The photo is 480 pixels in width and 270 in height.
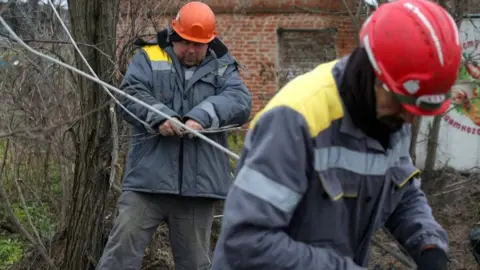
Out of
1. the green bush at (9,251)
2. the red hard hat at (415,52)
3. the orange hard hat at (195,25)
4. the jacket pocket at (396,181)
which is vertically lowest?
the green bush at (9,251)

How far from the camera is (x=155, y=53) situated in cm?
439

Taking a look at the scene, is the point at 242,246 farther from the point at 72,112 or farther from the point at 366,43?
the point at 72,112

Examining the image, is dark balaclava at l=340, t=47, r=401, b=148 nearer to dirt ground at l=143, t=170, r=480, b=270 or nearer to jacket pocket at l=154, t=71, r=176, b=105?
jacket pocket at l=154, t=71, r=176, b=105

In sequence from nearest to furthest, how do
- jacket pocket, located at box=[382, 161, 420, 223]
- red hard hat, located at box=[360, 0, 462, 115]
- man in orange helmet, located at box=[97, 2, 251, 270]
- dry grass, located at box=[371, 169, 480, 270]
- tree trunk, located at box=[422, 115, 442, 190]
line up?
red hard hat, located at box=[360, 0, 462, 115] < jacket pocket, located at box=[382, 161, 420, 223] < man in orange helmet, located at box=[97, 2, 251, 270] < dry grass, located at box=[371, 169, 480, 270] < tree trunk, located at box=[422, 115, 442, 190]

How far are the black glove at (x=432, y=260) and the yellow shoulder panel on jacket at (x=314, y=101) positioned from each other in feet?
2.22

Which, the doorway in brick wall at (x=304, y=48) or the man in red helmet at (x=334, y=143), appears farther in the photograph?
the doorway in brick wall at (x=304, y=48)

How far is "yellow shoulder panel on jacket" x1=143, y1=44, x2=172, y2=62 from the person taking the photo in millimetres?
4375

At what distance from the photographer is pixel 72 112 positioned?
5195mm

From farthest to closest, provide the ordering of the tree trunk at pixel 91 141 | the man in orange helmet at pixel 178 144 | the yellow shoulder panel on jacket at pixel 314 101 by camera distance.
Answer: the tree trunk at pixel 91 141 → the man in orange helmet at pixel 178 144 → the yellow shoulder panel on jacket at pixel 314 101

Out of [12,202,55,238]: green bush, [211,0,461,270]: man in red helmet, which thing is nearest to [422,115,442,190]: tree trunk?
[12,202,55,238]: green bush

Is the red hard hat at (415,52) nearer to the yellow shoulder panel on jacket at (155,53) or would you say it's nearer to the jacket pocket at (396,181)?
the jacket pocket at (396,181)

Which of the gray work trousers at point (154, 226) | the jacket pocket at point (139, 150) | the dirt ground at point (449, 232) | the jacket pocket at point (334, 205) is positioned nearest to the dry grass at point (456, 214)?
the dirt ground at point (449, 232)

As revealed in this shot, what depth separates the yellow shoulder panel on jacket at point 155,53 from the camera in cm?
438

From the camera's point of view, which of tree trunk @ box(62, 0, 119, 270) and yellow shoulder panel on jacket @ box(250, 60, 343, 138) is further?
tree trunk @ box(62, 0, 119, 270)
